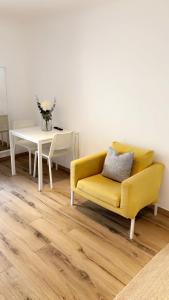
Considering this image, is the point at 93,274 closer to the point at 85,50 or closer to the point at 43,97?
the point at 85,50

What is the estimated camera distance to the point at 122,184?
2.24 metres

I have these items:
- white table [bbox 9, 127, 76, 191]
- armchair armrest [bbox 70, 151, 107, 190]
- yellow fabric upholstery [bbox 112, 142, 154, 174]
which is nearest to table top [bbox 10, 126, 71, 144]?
white table [bbox 9, 127, 76, 191]

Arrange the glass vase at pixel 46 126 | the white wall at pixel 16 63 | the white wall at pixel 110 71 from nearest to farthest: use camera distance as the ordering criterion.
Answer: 1. the white wall at pixel 110 71
2. the glass vase at pixel 46 126
3. the white wall at pixel 16 63

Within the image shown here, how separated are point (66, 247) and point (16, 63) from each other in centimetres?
326

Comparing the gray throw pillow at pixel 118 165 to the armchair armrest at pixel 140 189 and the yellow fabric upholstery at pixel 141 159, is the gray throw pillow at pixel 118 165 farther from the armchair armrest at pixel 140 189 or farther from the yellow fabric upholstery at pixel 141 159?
the armchair armrest at pixel 140 189

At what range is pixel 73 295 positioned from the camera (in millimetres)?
1771

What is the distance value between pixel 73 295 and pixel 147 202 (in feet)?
3.85

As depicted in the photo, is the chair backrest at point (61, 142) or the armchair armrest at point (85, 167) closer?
the armchair armrest at point (85, 167)

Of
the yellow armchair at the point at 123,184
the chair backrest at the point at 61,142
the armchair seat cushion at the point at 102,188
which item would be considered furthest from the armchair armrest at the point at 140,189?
the chair backrest at the point at 61,142

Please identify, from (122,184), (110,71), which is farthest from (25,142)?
(122,184)

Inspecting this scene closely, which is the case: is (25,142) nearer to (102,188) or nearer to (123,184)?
(102,188)

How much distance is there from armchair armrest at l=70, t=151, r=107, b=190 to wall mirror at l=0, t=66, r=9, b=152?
79.2 inches

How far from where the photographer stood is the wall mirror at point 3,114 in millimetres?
4102

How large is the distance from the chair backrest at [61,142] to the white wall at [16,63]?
1.47m
